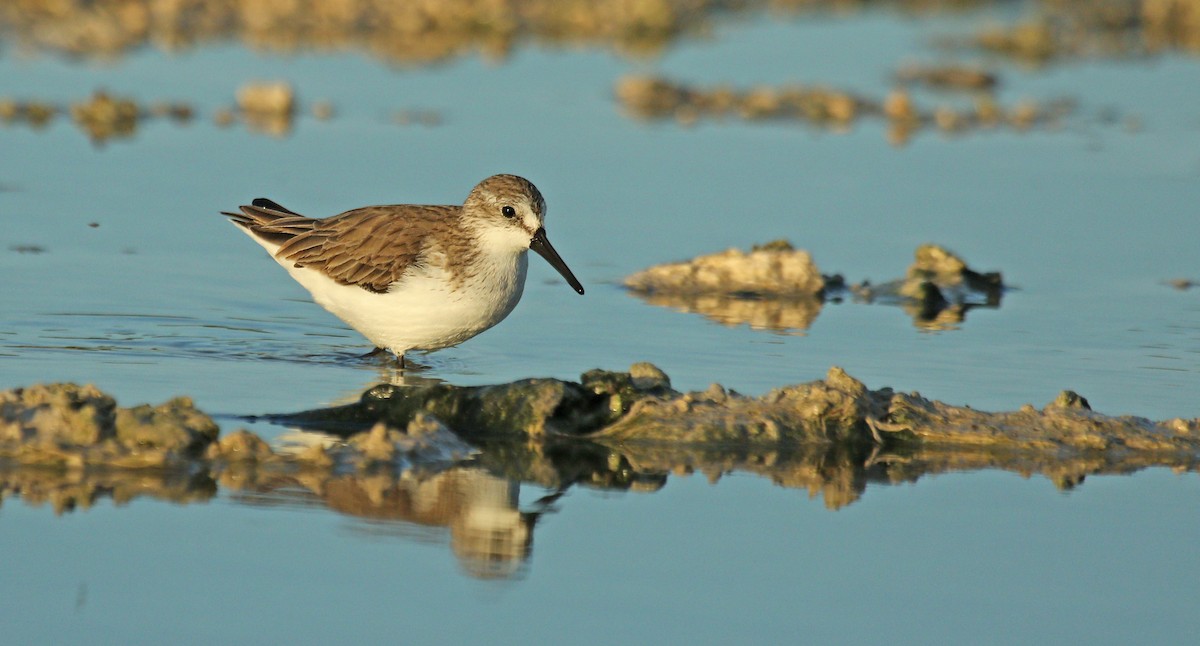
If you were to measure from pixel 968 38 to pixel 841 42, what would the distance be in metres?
2.17

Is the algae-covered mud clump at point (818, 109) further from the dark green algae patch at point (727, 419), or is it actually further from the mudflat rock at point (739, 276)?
the dark green algae patch at point (727, 419)

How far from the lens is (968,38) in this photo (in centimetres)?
2362

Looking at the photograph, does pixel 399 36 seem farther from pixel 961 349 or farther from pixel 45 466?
pixel 45 466

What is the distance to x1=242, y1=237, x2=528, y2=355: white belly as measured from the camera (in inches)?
322

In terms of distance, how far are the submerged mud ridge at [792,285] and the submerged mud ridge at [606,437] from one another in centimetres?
306

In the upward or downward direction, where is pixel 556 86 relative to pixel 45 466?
upward

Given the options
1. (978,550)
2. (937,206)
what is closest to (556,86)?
(937,206)

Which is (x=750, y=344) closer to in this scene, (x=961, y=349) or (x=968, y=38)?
(x=961, y=349)

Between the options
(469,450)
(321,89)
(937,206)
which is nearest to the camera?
(469,450)

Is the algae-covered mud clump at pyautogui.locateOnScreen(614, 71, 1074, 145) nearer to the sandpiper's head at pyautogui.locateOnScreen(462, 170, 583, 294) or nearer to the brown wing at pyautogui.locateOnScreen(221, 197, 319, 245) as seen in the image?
the brown wing at pyautogui.locateOnScreen(221, 197, 319, 245)

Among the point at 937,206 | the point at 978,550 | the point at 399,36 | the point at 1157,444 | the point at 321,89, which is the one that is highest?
the point at 399,36

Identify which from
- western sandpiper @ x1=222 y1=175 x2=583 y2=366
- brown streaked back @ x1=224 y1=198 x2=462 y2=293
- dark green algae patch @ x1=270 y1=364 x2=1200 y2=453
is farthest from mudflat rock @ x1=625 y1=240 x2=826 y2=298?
dark green algae patch @ x1=270 y1=364 x2=1200 y2=453

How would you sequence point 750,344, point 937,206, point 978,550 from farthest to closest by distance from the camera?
point 937,206 → point 750,344 → point 978,550

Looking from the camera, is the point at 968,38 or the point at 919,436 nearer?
the point at 919,436
